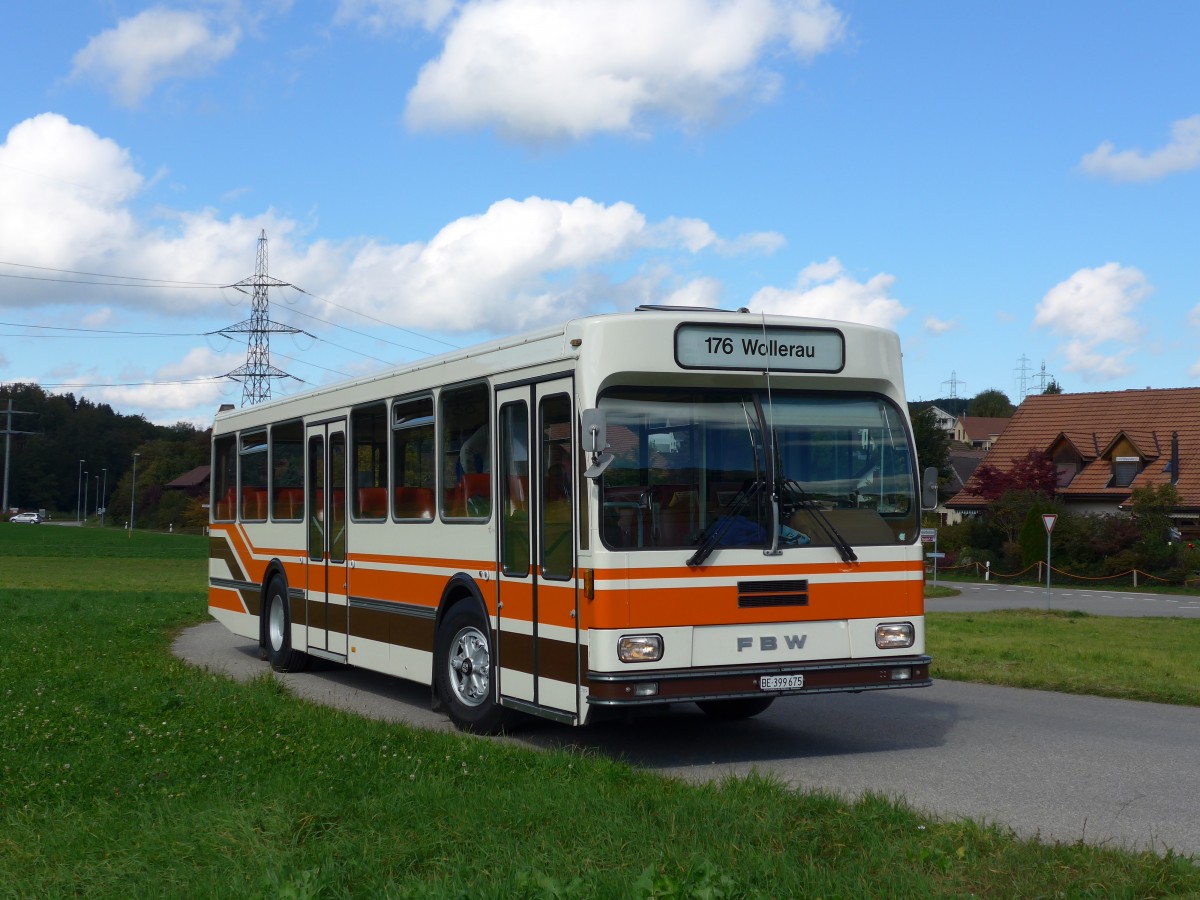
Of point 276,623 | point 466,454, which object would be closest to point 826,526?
point 466,454

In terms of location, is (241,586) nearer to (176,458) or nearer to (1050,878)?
(1050,878)

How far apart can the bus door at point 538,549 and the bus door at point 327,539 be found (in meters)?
3.75

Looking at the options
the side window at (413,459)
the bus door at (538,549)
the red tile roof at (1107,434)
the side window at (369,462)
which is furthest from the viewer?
the red tile roof at (1107,434)

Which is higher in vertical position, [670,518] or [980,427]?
[980,427]

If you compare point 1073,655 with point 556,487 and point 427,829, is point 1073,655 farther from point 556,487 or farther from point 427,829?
point 427,829

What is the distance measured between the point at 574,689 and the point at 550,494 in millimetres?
1310

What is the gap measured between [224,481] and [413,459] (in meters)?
6.66

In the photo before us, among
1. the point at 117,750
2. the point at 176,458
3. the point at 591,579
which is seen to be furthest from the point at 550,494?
the point at 176,458

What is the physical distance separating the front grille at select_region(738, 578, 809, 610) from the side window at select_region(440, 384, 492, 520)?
2.18 meters

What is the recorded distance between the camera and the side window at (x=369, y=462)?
42.1 ft

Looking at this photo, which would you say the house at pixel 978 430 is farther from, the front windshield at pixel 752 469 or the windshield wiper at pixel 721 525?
the windshield wiper at pixel 721 525

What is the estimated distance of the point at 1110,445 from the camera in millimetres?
61281

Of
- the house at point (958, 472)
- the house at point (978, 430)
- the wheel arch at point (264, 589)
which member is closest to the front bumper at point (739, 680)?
the wheel arch at point (264, 589)

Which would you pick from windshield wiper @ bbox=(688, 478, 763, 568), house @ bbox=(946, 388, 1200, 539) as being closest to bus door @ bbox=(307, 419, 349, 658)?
windshield wiper @ bbox=(688, 478, 763, 568)
